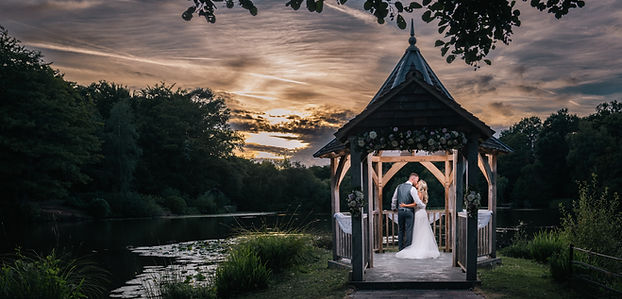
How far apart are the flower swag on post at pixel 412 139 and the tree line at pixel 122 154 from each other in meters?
30.4

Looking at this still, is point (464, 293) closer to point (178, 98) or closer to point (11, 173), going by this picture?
point (11, 173)

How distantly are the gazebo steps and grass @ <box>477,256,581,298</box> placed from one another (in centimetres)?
29

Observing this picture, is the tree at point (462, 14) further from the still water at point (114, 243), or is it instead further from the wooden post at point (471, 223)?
the still water at point (114, 243)

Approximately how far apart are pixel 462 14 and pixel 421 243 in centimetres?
679

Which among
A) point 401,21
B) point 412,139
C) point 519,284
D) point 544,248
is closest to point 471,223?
point 519,284

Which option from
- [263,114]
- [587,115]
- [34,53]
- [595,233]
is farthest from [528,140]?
[595,233]

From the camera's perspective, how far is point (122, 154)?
45.5m

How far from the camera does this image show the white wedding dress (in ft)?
41.9

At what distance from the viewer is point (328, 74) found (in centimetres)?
2319

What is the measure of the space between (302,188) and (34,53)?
3328cm

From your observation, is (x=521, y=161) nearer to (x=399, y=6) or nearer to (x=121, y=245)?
(x=121, y=245)

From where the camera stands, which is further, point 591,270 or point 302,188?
point 302,188

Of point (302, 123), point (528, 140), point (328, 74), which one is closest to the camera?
point (328, 74)

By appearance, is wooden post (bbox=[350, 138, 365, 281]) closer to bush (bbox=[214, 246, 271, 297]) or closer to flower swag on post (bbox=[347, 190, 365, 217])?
flower swag on post (bbox=[347, 190, 365, 217])
